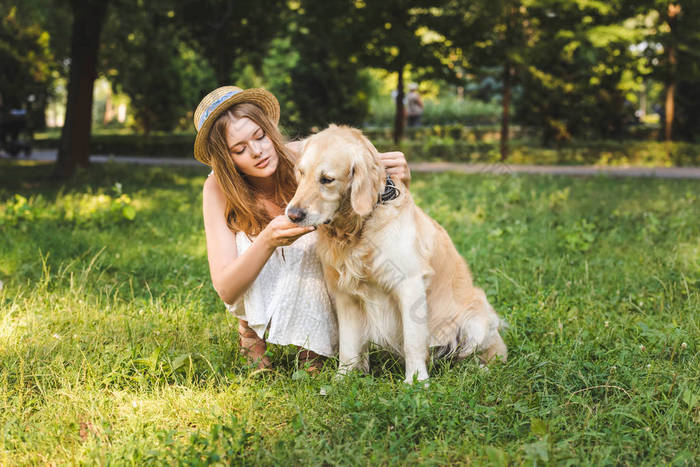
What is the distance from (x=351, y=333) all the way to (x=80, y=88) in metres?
8.82

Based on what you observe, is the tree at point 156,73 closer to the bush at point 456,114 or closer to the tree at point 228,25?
the tree at point 228,25

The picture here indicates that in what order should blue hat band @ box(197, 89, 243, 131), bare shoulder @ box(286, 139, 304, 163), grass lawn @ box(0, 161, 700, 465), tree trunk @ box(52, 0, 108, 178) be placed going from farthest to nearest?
tree trunk @ box(52, 0, 108, 178) → bare shoulder @ box(286, 139, 304, 163) → blue hat band @ box(197, 89, 243, 131) → grass lawn @ box(0, 161, 700, 465)

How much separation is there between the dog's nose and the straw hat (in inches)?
28.8

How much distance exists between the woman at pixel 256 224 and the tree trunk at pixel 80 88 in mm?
7909

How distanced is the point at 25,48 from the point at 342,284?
907 inches

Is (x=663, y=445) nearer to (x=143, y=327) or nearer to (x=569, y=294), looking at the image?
(x=569, y=294)

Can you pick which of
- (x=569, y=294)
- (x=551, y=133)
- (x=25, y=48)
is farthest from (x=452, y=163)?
(x=25, y=48)

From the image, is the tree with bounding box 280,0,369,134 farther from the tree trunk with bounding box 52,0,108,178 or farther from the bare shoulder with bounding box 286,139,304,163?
the bare shoulder with bounding box 286,139,304,163

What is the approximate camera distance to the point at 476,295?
9.77ft

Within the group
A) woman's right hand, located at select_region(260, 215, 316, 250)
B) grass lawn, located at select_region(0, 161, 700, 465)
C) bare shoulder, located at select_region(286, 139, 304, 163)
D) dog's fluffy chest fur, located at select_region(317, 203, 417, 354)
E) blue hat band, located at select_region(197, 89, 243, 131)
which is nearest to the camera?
grass lawn, located at select_region(0, 161, 700, 465)

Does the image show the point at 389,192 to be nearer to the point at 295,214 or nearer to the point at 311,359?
the point at 295,214

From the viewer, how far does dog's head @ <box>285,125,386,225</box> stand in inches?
89.6

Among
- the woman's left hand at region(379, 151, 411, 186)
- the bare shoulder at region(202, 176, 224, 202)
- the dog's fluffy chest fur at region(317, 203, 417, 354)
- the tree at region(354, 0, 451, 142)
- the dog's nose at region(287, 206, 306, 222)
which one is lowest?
the dog's fluffy chest fur at region(317, 203, 417, 354)

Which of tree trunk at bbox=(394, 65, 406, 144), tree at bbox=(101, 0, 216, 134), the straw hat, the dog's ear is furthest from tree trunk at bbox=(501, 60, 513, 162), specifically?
the dog's ear
